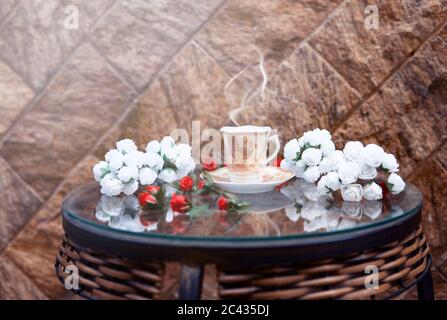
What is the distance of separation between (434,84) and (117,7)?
3.15 ft

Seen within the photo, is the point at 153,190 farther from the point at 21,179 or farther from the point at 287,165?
the point at 21,179

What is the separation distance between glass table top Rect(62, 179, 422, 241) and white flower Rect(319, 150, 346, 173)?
6 centimetres

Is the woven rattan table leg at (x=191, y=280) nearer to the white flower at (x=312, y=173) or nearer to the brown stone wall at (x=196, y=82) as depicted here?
the white flower at (x=312, y=173)

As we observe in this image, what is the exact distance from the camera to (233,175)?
0.96 metres

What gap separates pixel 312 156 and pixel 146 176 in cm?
35

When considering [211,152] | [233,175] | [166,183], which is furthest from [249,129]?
[211,152]

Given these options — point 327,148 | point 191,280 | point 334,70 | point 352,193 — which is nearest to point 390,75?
point 334,70

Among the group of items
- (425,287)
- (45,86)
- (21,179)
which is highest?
(45,86)

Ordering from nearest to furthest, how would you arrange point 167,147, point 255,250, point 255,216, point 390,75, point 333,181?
point 255,250
point 255,216
point 333,181
point 167,147
point 390,75

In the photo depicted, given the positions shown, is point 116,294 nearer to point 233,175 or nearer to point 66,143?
point 233,175

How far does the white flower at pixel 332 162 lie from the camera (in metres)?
0.92

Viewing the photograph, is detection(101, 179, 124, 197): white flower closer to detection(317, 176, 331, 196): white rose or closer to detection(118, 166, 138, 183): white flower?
detection(118, 166, 138, 183): white flower

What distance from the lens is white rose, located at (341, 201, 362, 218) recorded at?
758 mm

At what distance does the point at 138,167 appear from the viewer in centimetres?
93
